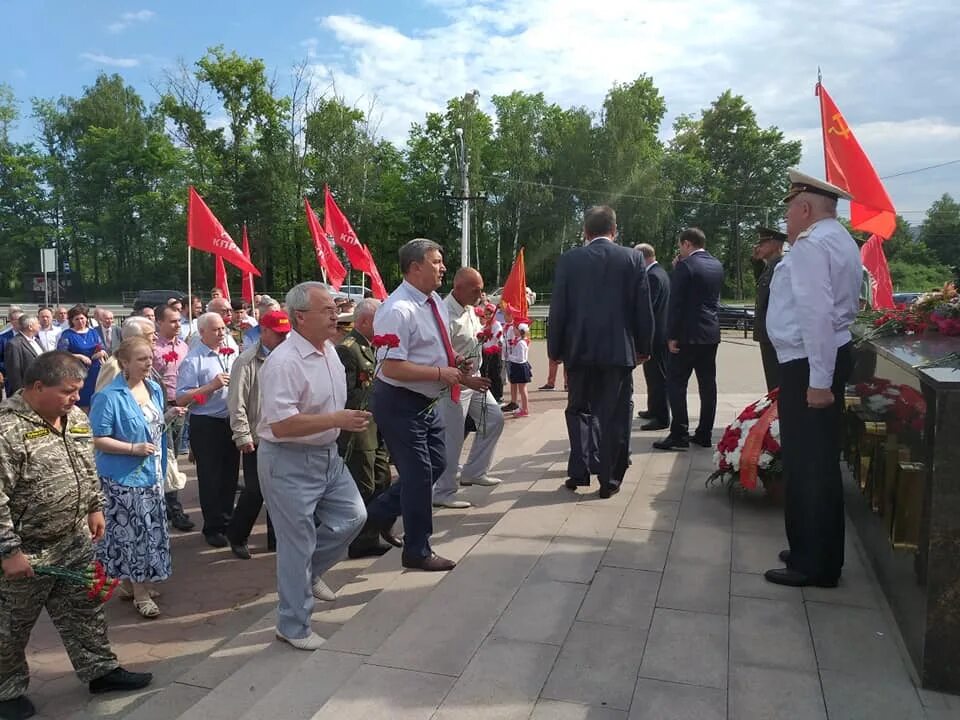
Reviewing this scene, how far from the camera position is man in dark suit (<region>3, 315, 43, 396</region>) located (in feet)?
32.7

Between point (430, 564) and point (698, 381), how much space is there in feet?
12.5

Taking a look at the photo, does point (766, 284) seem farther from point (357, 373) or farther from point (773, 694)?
point (773, 694)

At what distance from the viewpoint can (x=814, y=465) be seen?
367 cm

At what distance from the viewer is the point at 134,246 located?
5544cm

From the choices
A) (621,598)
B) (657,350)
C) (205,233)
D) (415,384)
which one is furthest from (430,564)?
(205,233)

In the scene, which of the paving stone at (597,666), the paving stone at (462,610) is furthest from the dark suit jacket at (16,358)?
the paving stone at (597,666)

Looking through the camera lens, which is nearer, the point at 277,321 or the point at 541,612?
the point at 541,612

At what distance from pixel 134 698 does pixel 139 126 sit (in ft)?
192

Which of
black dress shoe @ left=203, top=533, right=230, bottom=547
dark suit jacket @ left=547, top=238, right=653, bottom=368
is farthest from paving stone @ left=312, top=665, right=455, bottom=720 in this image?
black dress shoe @ left=203, top=533, right=230, bottom=547

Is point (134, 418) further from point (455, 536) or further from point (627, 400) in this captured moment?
point (627, 400)

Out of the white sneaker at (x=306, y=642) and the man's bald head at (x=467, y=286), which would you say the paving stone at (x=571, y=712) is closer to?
the white sneaker at (x=306, y=642)

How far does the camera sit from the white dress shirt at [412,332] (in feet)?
13.7

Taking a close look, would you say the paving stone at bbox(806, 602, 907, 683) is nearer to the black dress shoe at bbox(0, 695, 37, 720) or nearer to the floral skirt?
the black dress shoe at bbox(0, 695, 37, 720)

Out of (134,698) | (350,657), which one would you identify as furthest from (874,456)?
(134,698)
